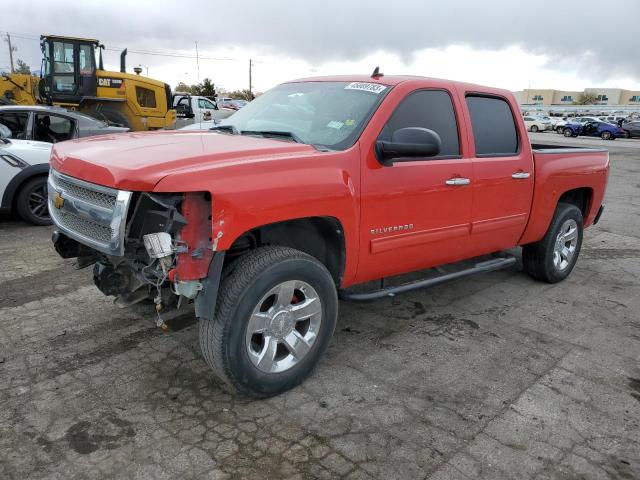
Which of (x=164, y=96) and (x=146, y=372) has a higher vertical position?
(x=164, y=96)

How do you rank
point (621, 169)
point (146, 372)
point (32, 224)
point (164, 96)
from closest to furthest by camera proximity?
point (146, 372) < point (32, 224) < point (164, 96) < point (621, 169)

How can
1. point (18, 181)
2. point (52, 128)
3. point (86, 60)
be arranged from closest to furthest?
point (18, 181), point (52, 128), point (86, 60)

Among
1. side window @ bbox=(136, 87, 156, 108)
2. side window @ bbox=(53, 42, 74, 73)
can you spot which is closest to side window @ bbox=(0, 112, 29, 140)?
side window @ bbox=(53, 42, 74, 73)

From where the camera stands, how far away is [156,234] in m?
2.74

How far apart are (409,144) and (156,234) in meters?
1.65

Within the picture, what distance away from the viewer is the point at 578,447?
287 centimetres

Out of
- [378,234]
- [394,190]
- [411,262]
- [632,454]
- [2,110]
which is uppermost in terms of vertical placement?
[2,110]

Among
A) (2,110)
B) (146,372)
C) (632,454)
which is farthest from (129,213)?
(2,110)

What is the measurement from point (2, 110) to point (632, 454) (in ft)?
27.8

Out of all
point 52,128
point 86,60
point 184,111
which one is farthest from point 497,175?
point 184,111

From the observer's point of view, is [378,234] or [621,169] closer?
[378,234]

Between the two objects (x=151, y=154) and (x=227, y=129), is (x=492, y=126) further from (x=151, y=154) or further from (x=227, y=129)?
(x=151, y=154)

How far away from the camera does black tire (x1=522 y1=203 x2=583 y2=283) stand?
209 inches

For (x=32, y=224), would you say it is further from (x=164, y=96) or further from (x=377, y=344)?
(x=164, y=96)
